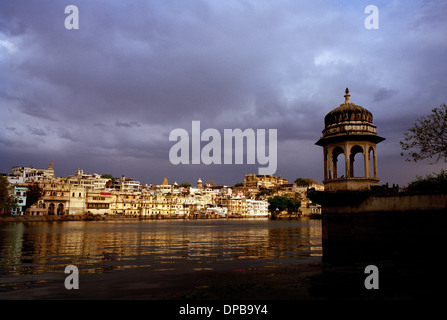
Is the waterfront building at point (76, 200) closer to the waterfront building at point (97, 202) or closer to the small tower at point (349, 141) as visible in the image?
the waterfront building at point (97, 202)

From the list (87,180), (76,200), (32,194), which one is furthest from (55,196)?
(87,180)

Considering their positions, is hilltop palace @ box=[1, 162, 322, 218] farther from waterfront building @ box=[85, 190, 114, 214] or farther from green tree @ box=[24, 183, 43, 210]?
green tree @ box=[24, 183, 43, 210]

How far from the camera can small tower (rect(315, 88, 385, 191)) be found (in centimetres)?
1903

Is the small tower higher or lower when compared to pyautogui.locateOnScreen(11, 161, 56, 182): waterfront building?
lower

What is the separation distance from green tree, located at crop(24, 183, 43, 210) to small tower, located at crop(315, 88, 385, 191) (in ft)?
331

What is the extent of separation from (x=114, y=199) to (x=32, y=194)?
3191cm

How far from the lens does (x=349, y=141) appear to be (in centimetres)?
1975

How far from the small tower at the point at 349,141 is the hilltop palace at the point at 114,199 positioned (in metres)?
99.9

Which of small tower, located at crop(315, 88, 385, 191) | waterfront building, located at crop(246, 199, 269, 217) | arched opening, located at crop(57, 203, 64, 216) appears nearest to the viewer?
small tower, located at crop(315, 88, 385, 191)

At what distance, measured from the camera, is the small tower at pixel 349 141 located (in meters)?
19.0

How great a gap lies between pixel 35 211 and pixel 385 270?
110220 millimetres

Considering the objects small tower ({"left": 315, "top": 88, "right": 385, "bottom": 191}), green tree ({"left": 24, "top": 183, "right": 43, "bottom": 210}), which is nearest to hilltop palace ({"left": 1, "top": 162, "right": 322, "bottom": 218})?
green tree ({"left": 24, "top": 183, "right": 43, "bottom": 210})
